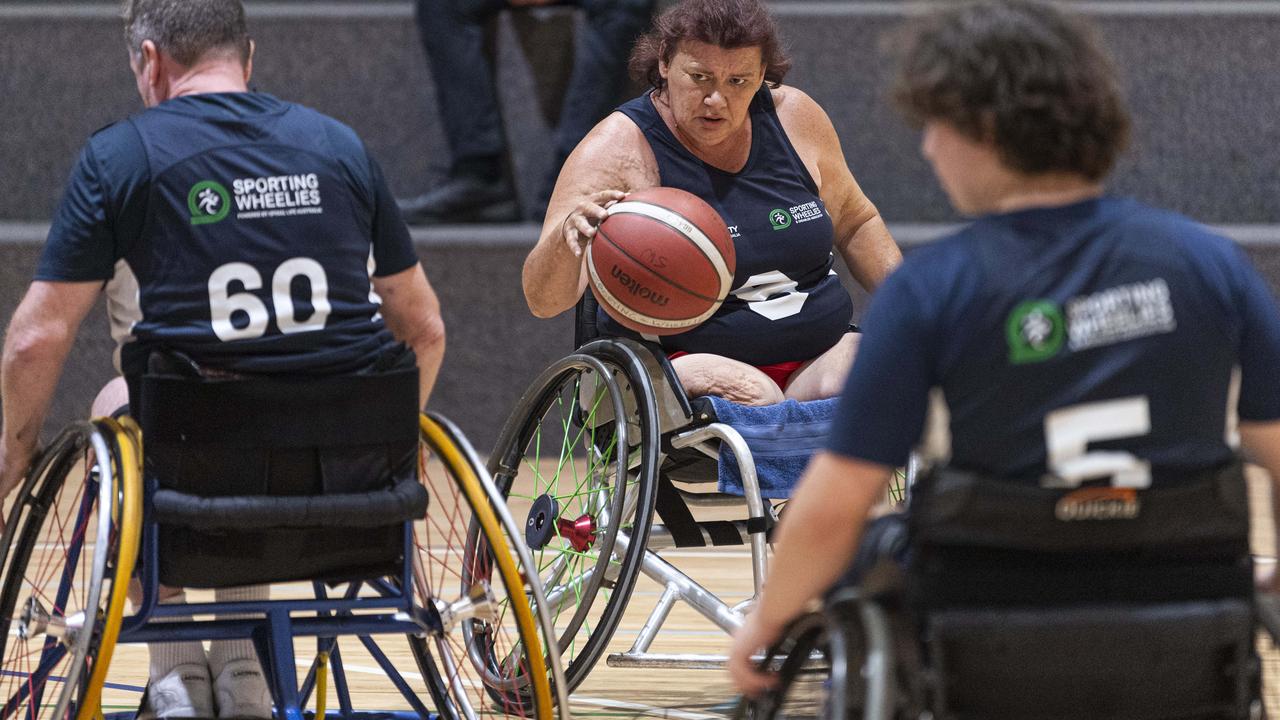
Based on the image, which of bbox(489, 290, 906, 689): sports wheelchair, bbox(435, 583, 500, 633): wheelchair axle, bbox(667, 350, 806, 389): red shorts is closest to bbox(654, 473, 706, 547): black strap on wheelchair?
bbox(489, 290, 906, 689): sports wheelchair

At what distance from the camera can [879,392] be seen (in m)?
1.29

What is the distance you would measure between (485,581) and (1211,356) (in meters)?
0.99

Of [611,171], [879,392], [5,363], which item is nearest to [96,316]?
[611,171]

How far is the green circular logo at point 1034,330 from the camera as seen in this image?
4.18 ft

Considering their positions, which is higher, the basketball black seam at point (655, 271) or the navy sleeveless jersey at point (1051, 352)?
the navy sleeveless jersey at point (1051, 352)

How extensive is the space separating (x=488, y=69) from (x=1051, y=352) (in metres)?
3.85

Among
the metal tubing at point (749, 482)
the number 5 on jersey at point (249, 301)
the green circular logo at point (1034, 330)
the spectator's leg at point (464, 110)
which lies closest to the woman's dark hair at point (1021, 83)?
the green circular logo at point (1034, 330)

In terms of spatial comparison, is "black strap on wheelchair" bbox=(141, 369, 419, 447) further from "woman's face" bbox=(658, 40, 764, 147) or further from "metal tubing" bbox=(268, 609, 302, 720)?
"woman's face" bbox=(658, 40, 764, 147)

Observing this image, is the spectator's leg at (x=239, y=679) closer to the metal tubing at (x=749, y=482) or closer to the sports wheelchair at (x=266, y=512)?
the sports wheelchair at (x=266, y=512)

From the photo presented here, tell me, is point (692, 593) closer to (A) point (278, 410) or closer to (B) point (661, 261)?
(B) point (661, 261)

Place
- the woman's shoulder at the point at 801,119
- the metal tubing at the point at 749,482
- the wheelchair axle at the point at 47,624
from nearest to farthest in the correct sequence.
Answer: the wheelchair axle at the point at 47,624, the metal tubing at the point at 749,482, the woman's shoulder at the point at 801,119

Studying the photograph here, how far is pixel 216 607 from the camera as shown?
6.27 feet

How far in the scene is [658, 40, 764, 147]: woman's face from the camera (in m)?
2.60

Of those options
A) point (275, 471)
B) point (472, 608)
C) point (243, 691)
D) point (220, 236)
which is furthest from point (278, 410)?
point (243, 691)
